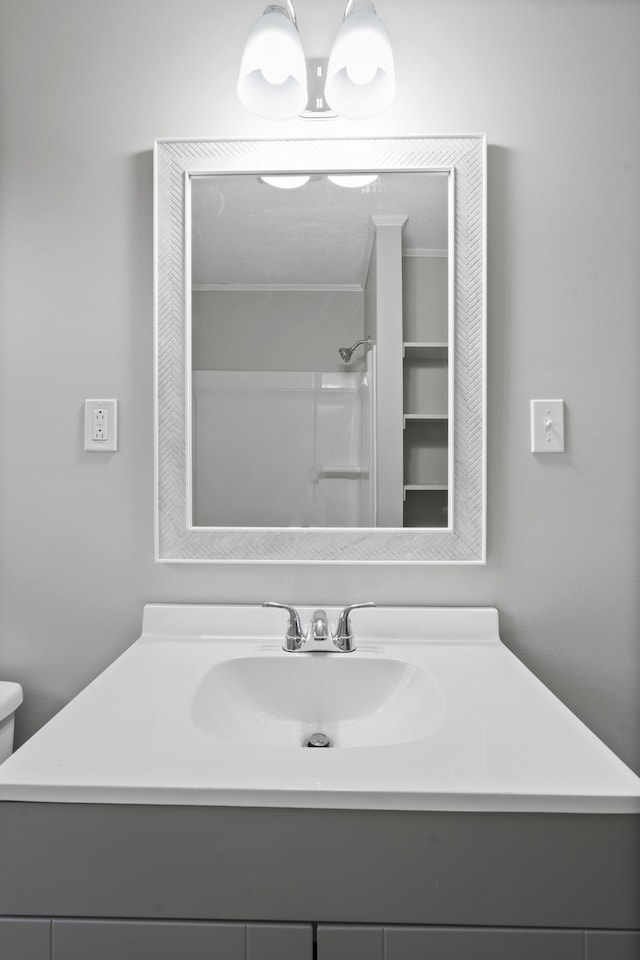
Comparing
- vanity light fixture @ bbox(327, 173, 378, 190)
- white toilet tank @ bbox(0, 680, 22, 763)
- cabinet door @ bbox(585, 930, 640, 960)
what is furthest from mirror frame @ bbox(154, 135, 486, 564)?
cabinet door @ bbox(585, 930, 640, 960)

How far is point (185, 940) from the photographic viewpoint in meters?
0.63

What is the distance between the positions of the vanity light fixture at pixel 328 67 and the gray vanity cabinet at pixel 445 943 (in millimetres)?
1220

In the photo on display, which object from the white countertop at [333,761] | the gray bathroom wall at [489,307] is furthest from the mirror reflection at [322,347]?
the white countertop at [333,761]

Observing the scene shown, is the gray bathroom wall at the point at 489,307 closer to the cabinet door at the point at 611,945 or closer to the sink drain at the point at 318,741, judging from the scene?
the sink drain at the point at 318,741

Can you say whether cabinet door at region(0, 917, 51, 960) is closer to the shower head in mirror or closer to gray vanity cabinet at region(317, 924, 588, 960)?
gray vanity cabinet at region(317, 924, 588, 960)

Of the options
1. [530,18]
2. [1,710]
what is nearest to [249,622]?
[1,710]

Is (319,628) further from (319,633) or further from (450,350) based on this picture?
(450,350)

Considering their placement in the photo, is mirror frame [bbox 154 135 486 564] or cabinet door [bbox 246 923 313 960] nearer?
cabinet door [bbox 246 923 313 960]

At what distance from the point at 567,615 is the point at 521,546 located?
0.16 meters

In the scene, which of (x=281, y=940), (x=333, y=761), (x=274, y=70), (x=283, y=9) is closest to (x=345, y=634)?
(x=333, y=761)

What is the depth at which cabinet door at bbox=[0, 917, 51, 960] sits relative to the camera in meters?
0.64

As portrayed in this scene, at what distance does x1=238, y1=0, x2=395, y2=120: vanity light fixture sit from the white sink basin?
99 cm

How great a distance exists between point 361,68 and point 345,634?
990 mm

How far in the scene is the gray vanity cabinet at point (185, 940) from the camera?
0.62 meters
